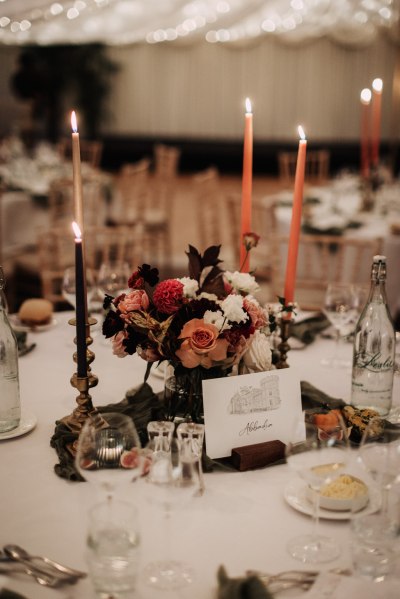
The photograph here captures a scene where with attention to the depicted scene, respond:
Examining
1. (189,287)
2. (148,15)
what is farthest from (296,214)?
(148,15)

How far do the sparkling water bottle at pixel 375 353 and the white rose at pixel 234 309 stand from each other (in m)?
0.40

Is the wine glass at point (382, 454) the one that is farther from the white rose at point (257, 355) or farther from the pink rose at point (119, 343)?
the pink rose at point (119, 343)

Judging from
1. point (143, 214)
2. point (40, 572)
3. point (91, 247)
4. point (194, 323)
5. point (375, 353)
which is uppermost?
point (143, 214)

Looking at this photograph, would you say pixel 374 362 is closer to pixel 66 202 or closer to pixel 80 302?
pixel 80 302

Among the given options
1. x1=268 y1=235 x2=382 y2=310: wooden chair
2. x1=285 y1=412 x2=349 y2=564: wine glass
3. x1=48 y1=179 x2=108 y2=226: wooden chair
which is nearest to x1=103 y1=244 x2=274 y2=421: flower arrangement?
x1=285 y1=412 x2=349 y2=564: wine glass

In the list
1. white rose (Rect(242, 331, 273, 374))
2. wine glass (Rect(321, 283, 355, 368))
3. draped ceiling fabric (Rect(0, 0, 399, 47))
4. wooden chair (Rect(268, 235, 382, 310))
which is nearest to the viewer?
white rose (Rect(242, 331, 273, 374))

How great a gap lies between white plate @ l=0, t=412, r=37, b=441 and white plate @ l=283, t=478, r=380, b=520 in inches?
22.2

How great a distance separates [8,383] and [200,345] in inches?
17.8

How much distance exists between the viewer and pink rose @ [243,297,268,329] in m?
1.35

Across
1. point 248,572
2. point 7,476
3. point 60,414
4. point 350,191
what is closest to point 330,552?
point 248,572

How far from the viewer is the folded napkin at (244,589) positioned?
952 millimetres

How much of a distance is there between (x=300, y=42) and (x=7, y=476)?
37.6 feet

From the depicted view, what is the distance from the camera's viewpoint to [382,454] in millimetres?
1130

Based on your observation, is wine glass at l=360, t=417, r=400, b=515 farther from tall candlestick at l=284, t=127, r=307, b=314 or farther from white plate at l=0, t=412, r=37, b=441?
white plate at l=0, t=412, r=37, b=441
